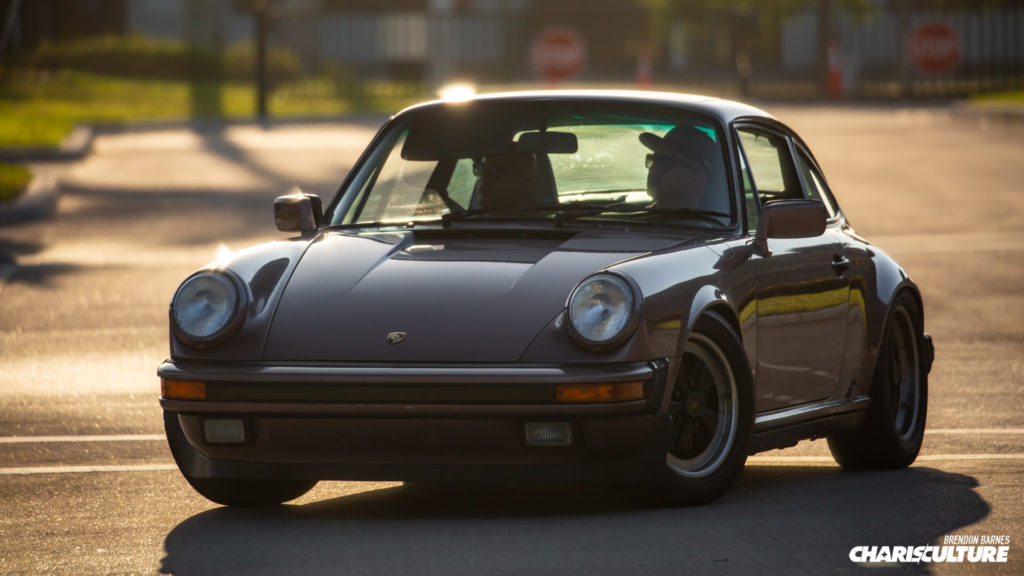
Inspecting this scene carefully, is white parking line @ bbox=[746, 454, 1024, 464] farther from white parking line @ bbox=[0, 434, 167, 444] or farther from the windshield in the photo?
white parking line @ bbox=[0, 434, 167, 444]

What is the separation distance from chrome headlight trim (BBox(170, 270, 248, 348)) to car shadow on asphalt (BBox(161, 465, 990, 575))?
620mm

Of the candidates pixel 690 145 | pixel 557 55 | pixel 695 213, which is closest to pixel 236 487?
pixel 695 213

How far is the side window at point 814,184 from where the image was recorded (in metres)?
8.02

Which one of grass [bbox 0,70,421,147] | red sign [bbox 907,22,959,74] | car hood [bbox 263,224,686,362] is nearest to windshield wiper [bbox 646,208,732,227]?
car hood [bbox 263,224,686,362]

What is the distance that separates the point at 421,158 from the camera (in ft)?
24.6

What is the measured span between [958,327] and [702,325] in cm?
671

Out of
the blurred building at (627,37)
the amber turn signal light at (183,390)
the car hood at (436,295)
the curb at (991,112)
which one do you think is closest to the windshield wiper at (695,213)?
the car hood at (436,295)

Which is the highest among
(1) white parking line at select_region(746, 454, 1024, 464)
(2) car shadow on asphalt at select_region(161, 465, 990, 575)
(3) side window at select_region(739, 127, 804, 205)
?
(3) side window at select_region(739, 127, 804, 205)

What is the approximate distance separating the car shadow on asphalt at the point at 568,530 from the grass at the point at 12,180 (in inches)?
528

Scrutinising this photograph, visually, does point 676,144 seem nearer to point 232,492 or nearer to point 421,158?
point 421,158

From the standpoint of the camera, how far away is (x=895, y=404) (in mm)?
7922

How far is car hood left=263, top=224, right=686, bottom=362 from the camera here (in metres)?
6.03

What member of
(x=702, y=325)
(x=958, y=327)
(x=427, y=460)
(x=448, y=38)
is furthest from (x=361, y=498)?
(x=448, y=38)

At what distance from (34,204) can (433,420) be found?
13.9 meters
